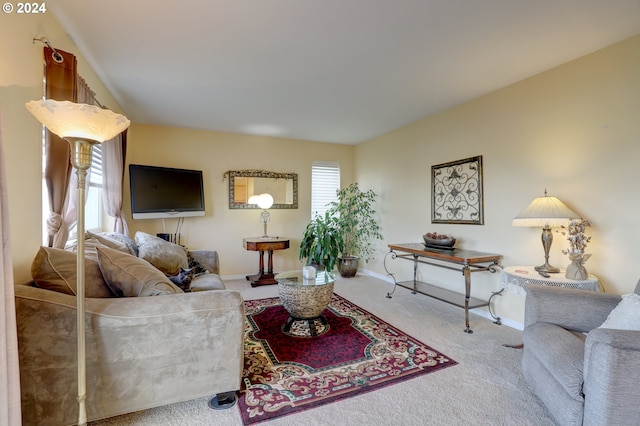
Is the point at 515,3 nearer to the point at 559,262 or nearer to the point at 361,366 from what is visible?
the point at 559,262

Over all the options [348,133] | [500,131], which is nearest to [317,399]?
[500,131]

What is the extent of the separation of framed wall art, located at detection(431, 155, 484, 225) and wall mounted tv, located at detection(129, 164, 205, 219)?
3.43 meters

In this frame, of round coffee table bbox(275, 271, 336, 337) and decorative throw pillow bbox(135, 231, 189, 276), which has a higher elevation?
decorative throw pillow bbox(135, 231, 189, 276)

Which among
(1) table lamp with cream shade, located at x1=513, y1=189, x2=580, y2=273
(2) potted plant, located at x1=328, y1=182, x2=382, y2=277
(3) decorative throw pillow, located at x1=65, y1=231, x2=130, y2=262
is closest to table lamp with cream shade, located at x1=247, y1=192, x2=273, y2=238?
(2) potted plant, located at x1=328, y1=182, x2=382, y2=277

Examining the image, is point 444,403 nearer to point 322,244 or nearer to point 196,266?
point 196,266

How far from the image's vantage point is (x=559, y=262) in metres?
2.52

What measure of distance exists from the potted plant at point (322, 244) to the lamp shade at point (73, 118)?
356 cm

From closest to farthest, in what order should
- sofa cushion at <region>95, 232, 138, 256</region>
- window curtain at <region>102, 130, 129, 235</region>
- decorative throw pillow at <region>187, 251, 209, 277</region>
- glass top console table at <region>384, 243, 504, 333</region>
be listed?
sofa cushion at <region>95, 232, 138, 256</region>
glass top console table at <region>384, 243, 504, 333</region>
window curtain at <region>102, 130, 129, 235</region>
decorative throw pillow at <region>187, 251, 209, 277</region>

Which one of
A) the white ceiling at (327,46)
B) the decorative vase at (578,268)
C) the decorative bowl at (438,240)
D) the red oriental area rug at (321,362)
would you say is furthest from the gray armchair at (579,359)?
the white ceiling at (327,46)

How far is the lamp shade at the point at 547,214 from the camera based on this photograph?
2.27m

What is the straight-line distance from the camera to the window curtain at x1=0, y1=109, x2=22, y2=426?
3.43ft

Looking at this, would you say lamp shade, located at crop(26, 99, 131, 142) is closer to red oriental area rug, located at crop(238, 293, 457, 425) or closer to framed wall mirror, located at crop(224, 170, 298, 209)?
red oriental area rug, located at crop(238, 293, 457, 425)

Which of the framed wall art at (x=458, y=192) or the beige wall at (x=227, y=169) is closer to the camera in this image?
the framed wall art at (x=458, y=192)

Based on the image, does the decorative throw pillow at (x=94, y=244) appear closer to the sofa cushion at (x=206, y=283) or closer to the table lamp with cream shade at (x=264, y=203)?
the sofa cushion at (x=206, y=283)
